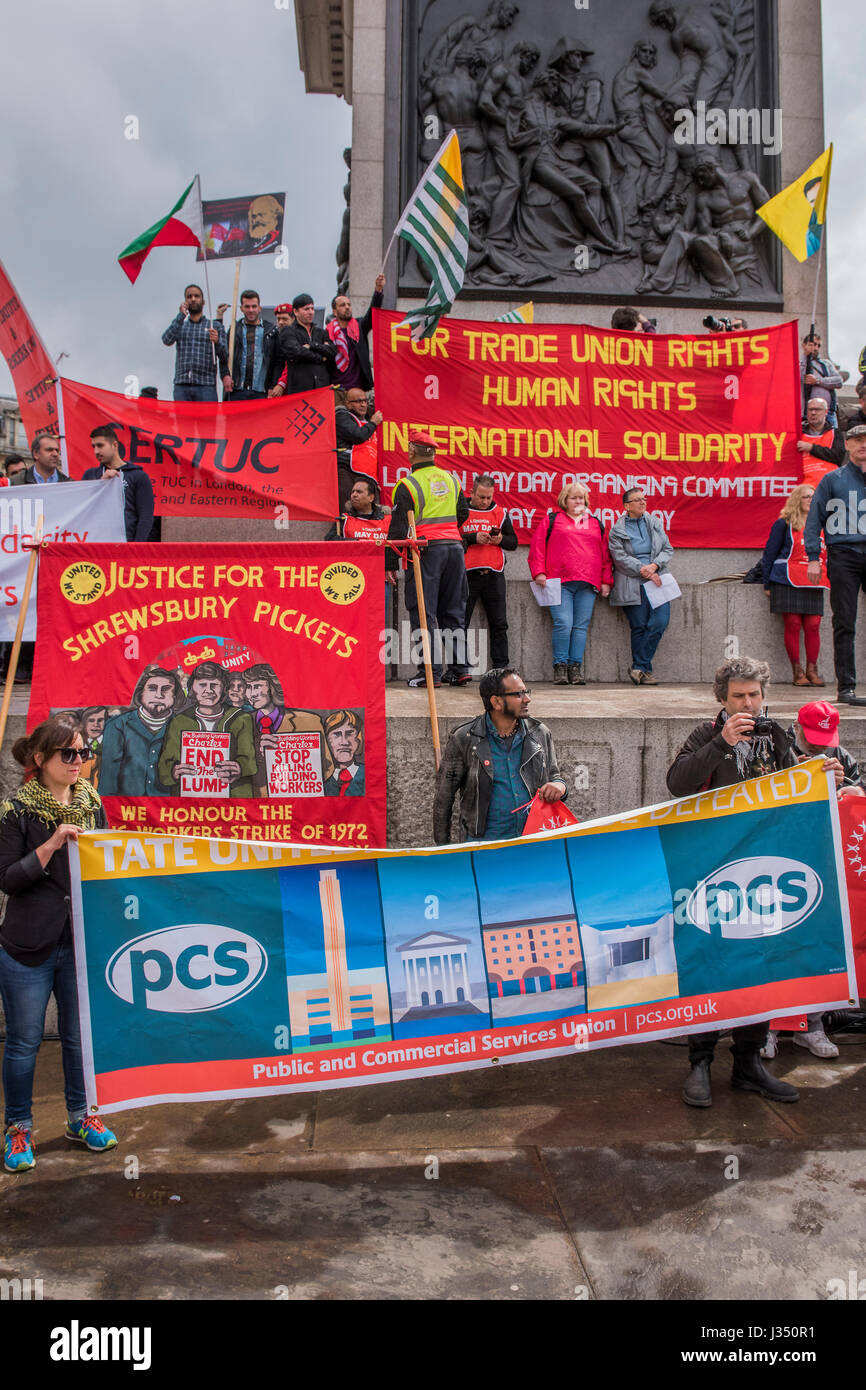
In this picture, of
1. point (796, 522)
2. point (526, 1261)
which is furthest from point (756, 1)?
point (526, 1261)

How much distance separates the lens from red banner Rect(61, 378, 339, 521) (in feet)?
33.6

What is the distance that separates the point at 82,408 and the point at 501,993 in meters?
7.72

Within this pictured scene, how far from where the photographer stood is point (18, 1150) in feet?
15.0

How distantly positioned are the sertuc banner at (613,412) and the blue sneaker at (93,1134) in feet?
25.1

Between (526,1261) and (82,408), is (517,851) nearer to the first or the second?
(526,1261)

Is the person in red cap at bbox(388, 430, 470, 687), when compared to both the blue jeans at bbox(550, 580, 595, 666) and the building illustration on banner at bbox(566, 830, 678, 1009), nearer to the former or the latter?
the blue jeans at bbox(550, 580, 595, 666)

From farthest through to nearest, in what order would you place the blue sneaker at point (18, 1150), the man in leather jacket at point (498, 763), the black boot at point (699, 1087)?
1. the man in leather jacket at point (498, 763)
2. the black boot at point (699, 1087)
3. the blue sneaker at point (18, 1150)

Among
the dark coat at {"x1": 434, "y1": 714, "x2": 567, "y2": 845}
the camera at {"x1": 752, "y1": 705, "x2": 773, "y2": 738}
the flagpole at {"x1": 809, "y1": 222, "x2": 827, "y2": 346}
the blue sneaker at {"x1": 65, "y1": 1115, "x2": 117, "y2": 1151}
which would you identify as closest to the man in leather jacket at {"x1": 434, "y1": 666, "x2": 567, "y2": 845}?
the dark coat at {"x1": 434, "y1": 714, "x2": 567, "y2": 845}

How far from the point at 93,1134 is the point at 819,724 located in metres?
3.90

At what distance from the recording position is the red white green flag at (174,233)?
11.9 metres

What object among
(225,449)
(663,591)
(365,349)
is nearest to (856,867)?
(663,591)

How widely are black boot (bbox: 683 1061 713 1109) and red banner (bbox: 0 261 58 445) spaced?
28.1 ft

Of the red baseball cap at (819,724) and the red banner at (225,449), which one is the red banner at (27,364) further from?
the red baseball cap at (819,724)

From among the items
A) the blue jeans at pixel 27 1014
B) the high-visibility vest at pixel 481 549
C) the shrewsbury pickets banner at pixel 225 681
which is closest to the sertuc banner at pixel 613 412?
the high-visibility vest at pixel 481 549
